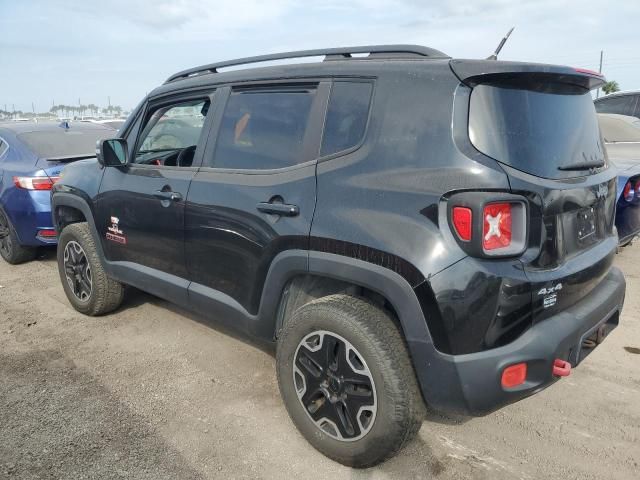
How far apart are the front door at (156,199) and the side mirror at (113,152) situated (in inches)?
2.4

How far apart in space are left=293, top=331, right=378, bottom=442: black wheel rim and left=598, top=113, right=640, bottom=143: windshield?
5446 millimetres

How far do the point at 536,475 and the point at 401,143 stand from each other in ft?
5.40

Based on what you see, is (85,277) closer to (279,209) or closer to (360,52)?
(279,209)

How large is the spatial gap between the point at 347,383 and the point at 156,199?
1792mm

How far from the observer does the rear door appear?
2.53m

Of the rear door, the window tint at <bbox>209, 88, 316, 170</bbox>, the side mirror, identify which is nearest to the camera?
the rear door

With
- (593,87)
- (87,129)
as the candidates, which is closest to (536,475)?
(593,87)

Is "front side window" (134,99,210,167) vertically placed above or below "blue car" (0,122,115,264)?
above

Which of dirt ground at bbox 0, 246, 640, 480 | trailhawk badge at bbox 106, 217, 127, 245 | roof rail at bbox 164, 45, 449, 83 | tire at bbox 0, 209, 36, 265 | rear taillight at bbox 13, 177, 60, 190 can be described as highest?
roof rail at bbox 164, 45, 449, 83

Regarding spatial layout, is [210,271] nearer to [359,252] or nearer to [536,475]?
[359,252]

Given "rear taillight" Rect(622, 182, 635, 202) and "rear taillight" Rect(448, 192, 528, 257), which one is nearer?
"rear taillight" Rect(448, 192, 528, 257)

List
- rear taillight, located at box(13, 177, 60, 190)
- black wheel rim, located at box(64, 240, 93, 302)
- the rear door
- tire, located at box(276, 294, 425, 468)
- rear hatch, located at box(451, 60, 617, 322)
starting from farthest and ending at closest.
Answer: rear taillight, located at box(13, 177, 60, 190) → black wheel rim, located at box(64, 240, 93, 302) → the rear door → tire, located at box(276, 294, 425, 468) → rear hatch, located at box(451, 60, 617, 322)

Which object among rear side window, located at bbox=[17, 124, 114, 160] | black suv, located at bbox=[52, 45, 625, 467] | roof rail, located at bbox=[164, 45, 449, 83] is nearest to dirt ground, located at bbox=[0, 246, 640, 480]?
black suv, located at bbox=[52, 45, 625, 467]

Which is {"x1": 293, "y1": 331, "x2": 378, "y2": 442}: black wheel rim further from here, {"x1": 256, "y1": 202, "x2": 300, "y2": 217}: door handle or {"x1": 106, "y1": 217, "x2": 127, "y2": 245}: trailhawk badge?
{"x1": 106, "y1": 217, "x2": 127, "y2": 245}: trailhawk badge
